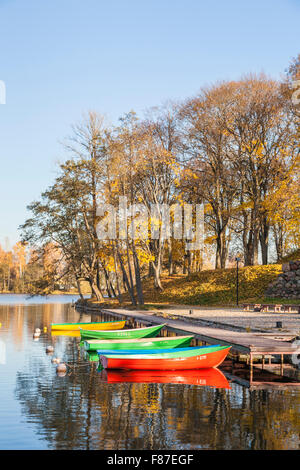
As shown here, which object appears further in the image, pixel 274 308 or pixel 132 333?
pixel 274 308

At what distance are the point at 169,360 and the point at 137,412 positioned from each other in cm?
552

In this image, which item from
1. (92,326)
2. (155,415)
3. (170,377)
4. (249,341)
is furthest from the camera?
(92,326)

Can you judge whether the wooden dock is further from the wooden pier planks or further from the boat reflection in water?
the boat reflection in water

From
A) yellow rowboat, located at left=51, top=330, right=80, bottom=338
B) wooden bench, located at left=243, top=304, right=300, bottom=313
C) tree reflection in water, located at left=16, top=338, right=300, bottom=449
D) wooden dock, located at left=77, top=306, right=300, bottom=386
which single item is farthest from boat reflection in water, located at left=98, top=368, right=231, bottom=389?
wooden bench, located at left=243, top=304, right=300, bottom=313

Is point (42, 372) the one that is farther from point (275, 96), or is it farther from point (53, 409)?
point (275, 96)

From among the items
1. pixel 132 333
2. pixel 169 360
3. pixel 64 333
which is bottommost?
pixel 64 333

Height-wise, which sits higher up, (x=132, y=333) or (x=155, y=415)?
(x=132, y=333)

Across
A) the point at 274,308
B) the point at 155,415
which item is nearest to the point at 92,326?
the point at 274,308

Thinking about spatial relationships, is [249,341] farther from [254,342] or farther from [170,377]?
[170,377]

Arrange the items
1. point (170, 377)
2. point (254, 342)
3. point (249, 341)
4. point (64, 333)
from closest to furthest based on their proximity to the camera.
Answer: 1. point (170, 377)
2. point (254, 342)
3. point (249, 341)
4. point (64, 333)

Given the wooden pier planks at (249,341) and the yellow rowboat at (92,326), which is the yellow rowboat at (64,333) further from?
the wooden pier planks at (249,341)

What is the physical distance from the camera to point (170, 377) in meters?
18.5

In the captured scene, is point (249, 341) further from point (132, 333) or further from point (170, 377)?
point (132, 333)

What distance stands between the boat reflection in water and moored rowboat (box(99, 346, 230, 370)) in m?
0.23
